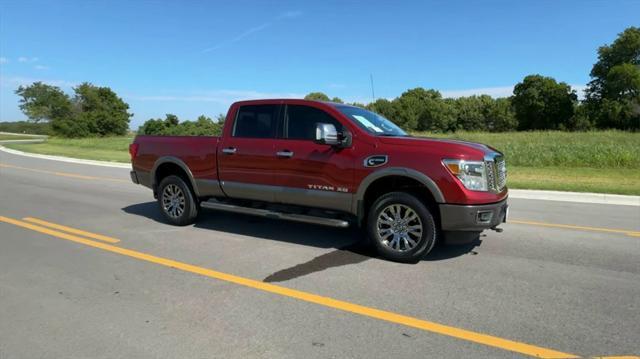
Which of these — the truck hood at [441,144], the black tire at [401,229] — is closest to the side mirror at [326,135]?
the truck hood at [441,144]

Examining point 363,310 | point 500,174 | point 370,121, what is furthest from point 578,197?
point 363,310

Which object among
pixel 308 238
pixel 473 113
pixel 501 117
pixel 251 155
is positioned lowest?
pixel 308 238

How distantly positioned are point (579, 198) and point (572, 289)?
740 cm

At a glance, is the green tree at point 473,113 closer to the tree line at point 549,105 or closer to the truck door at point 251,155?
the tree line at point 549,105

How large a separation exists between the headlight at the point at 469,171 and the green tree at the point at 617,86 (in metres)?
75.6

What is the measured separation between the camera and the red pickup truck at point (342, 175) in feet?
17.7

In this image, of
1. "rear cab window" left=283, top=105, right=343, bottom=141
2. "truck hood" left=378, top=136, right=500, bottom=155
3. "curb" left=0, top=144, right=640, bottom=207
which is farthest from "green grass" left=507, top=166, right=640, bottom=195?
"rear cab window" left=283, top=105, right=343, bottom=141

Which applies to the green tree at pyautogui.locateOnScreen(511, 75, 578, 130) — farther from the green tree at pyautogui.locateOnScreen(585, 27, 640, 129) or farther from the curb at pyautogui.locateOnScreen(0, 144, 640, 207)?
the curb at pyautogui.locateOnScreen(0, 144, 640, 207)

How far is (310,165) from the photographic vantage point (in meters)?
6.18

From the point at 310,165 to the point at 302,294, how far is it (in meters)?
2.03

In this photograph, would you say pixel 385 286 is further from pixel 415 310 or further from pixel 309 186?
pixel 309 186

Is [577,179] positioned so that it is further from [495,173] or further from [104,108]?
[104,108]

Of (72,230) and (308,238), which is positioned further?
(72,230)

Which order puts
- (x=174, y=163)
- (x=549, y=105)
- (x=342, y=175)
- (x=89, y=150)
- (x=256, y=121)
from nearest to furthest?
(x=342, y=175) → (x=256, y=121) → (x=174, y=163) → (x=89, y=150) → (x=549, y=105)
